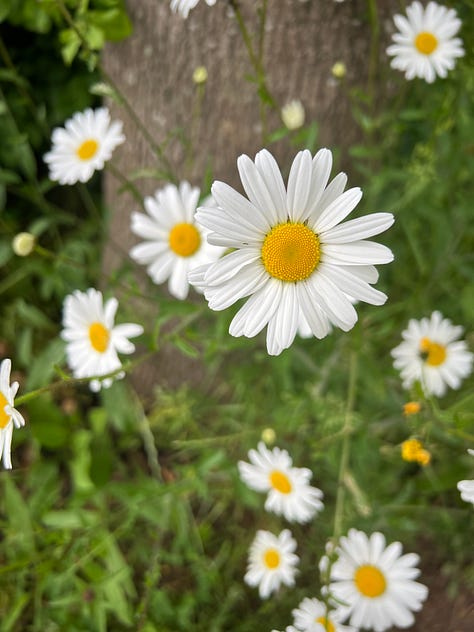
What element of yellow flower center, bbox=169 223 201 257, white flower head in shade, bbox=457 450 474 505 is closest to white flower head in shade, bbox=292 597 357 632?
white flower head in shade, bbox=457 450 474 505

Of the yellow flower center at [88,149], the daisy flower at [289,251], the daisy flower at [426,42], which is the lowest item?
the daisy flower at [289,251]

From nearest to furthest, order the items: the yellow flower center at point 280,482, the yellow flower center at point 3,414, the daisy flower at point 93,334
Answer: the yellow flower center at point 3,414 → the daisy flower at point 93,334 → the yellow flower center at point 280,482

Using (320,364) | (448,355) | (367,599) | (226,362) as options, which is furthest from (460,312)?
(367,599)

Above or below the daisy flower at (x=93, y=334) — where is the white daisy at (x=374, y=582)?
below

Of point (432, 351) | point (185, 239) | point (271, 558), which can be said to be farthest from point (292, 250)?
point (271, 558)

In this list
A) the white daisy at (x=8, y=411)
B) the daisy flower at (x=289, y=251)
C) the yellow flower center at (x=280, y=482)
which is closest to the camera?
the daisy flower at (x=289, y=251)

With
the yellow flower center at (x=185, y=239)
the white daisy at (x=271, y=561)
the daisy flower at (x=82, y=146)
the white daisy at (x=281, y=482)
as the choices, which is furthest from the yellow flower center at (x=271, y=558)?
the daisy flower at (x=82, y=146)

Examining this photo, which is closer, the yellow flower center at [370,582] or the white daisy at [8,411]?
the white daisy at [8,411]

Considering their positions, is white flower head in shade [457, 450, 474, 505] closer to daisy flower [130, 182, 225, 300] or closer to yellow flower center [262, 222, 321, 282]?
yellow flower center [262, 222, 321, 282]

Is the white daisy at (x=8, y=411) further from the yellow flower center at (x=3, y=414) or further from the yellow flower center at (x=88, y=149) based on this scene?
the yellow flower center at (x=88, y=149)
